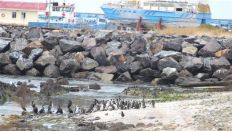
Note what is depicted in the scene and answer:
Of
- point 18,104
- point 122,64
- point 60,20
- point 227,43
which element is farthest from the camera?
point 60,20

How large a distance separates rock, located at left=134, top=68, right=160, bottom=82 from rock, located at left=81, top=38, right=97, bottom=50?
610 cm

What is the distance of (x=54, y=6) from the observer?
285 ft

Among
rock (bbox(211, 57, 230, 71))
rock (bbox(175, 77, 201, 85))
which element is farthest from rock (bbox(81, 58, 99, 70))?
rock (bbox(211, 57, 230, 71))

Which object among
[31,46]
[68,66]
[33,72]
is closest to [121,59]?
[68,66]

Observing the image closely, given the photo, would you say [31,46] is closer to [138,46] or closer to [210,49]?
[138,46]

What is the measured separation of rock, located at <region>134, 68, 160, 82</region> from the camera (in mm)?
42469

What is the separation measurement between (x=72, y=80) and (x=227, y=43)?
14.7m

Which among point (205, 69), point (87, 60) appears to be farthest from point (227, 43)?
point (87, 60)

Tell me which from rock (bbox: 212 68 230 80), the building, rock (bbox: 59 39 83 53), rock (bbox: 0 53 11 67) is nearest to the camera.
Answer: rock (bbox: 212 68 230 80)

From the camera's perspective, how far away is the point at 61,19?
8606 centimetres

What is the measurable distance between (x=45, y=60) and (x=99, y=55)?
414 centimetres

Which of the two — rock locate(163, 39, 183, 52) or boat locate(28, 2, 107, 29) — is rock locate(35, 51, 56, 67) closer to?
rock locate(163, 39, 183, 52)

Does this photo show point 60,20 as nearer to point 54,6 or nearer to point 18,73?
point 54,6

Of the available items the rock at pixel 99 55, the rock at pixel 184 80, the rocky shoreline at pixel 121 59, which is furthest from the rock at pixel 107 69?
the rock at pixel 184 80
